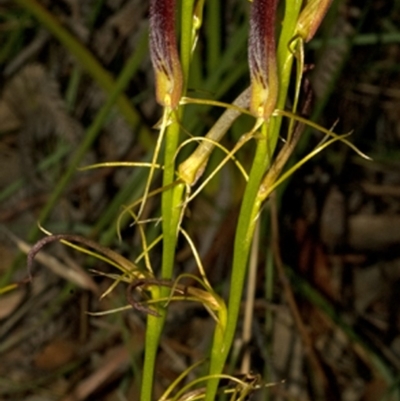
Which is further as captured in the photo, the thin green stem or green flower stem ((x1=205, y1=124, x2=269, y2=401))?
the thin green stem

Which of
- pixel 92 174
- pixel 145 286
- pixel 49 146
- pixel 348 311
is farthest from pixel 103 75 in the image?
pixel 145 286

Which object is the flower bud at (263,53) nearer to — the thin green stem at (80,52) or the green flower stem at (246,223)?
the green flower stem at (246,223)

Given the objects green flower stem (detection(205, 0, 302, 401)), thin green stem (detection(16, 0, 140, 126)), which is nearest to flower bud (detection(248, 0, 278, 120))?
green flower stem (detection(205, 0, 302, 401))

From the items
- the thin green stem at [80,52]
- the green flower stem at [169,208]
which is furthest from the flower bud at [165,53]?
the thin green stem at [80,52]

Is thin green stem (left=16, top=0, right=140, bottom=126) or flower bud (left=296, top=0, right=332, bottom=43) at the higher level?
flower bud (left=296, top=0, right=332, bottom=43)

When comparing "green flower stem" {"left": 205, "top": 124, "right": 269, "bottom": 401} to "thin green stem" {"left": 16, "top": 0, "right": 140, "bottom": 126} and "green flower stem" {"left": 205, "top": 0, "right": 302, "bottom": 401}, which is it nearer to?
"green flower stem" {"left": 205, "top": 0, "right": 302, "bottom": 401}

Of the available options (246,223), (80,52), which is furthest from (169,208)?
(80,52)
